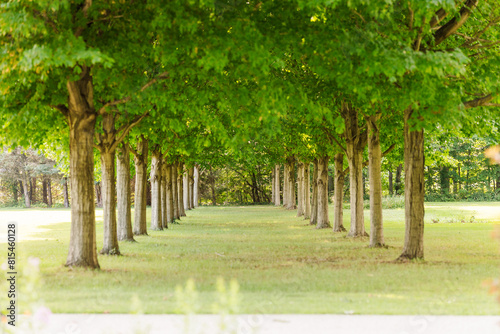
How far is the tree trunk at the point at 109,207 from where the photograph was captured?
1742 centimetres

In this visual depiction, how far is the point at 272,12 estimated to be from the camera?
13.1 m

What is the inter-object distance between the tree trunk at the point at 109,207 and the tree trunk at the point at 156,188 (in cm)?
950

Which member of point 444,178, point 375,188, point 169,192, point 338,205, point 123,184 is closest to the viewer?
point 375,188

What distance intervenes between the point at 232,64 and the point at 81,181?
4.46 m

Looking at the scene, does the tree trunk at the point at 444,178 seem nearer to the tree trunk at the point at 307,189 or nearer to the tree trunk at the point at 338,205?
the tree trunk at the point at 307,189

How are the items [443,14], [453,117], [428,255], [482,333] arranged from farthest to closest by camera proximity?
[428,255] → [443,14] → [453,117] → [482,333]

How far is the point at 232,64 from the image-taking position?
13.5 m

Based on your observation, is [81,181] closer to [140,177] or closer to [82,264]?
[82,264]

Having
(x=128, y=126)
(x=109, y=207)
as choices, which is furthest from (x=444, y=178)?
(x=128, y=126)

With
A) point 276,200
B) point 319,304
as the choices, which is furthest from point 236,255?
point 276,200

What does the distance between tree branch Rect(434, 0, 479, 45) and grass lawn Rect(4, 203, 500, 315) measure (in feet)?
19.0

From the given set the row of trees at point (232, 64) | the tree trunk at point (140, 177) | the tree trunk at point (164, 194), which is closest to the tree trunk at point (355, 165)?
the row of trees at point (232, 64)

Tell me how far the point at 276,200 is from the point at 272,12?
5440cm

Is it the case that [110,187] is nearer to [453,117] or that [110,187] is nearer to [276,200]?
[453,117]
